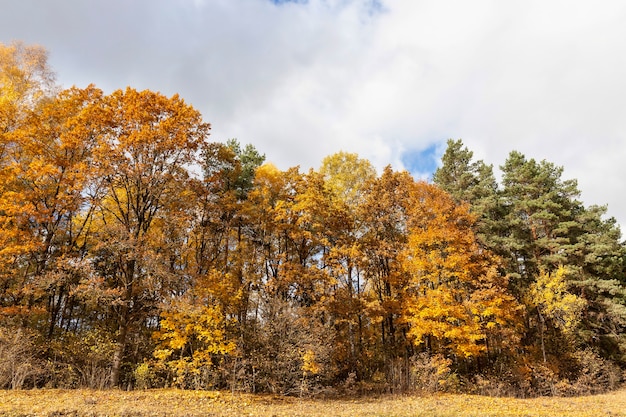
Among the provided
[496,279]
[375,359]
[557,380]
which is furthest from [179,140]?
[557,380]

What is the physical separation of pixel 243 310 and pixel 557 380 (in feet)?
63.1

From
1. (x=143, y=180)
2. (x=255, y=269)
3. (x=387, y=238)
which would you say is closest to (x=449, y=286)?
(x=387, y=238)

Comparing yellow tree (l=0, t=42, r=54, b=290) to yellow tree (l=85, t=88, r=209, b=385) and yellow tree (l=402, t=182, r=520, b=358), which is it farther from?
yellow tree (l=402, t=182, r=520, b=358)

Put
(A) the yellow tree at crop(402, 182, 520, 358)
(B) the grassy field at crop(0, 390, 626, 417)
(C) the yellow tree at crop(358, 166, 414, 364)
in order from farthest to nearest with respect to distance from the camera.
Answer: (C) the yellow tree at crop(358, 166, 414, 364), (A) the yellow tree at crop(402, 182, 520, 358), (B) the grassy field at crop(0, 390, 626, 417)

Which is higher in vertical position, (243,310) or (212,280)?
(212,280)

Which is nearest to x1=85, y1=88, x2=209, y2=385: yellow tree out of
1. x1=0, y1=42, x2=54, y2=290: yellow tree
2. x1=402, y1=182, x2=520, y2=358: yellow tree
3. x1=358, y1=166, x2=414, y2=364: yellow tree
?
x1=0, y1=42, x2=54, y2=290: yellow tree

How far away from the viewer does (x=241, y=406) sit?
12.7 metres

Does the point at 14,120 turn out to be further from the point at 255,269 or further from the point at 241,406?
the point at 241,406

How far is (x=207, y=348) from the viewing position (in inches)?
601

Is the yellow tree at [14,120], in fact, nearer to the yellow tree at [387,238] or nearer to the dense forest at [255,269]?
the dense forest at [255,269]

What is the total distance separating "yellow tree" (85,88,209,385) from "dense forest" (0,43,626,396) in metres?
0.09

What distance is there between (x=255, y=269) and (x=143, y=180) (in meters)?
7.30

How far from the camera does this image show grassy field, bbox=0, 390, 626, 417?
9922 mm

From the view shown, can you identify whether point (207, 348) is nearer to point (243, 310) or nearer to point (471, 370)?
point (243, 310)
